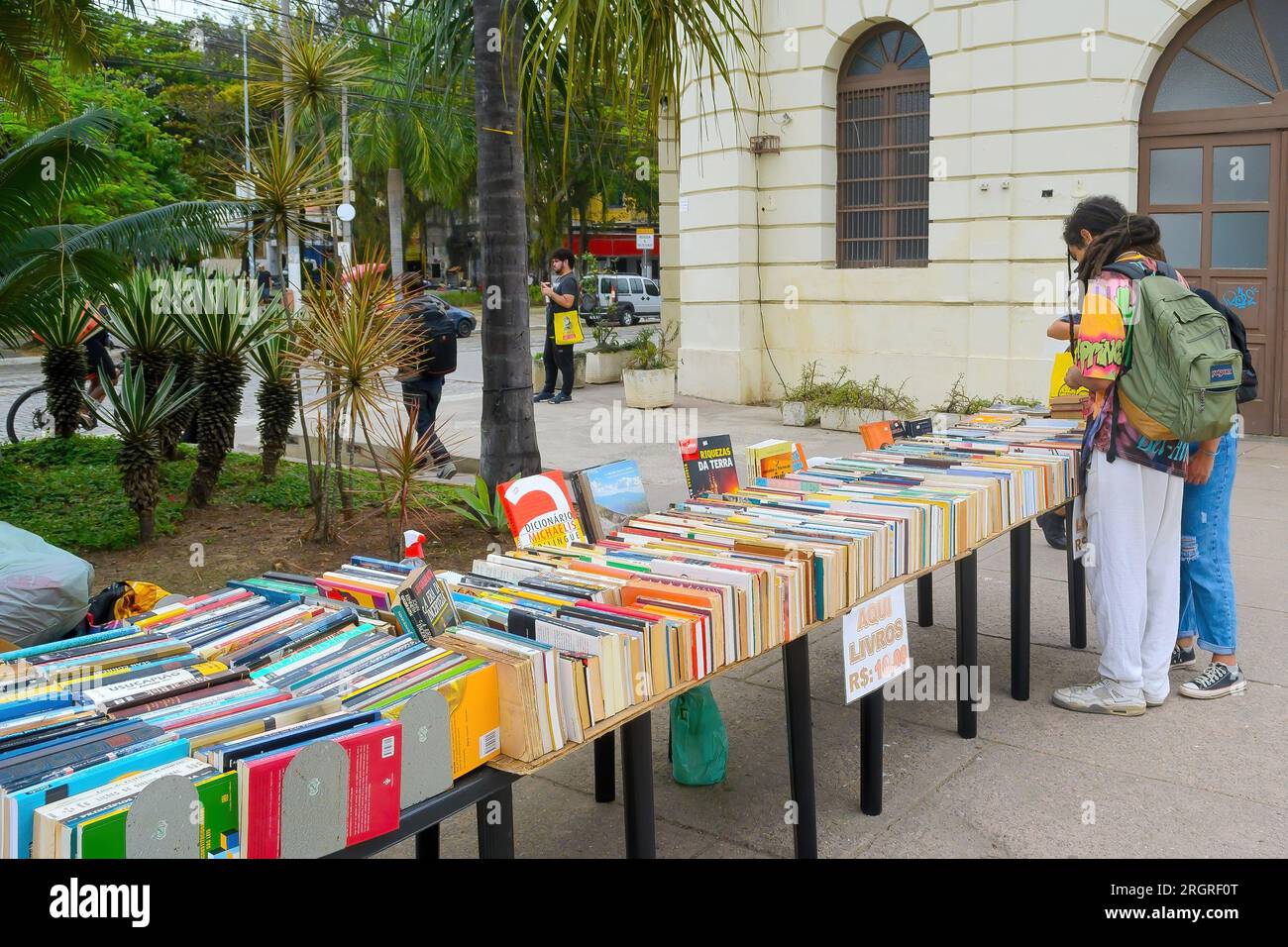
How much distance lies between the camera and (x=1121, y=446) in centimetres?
507

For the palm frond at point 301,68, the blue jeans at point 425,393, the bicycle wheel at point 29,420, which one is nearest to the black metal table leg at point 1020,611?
the palm frond at point 301,68

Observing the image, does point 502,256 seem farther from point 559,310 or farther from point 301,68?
point 559,310

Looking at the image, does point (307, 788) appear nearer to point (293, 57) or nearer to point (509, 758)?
point (509, 758)

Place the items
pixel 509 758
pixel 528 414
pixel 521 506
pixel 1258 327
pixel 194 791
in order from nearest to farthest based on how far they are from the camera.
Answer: pixel 194 791, pixel 509 758, pixel 521 506, pixel 528 414, pixel 1258 327

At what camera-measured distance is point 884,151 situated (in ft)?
47.8

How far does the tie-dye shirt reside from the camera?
16.3 ft

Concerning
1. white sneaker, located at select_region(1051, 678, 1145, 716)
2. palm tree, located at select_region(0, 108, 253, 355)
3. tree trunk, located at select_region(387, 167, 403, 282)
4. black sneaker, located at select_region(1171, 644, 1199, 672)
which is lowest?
white sneaker, located at select_region(1051, 678, 1145, 716)

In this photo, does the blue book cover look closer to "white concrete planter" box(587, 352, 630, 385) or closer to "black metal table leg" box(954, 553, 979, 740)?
"black metal table leg" box(954, 553, 979, 740)

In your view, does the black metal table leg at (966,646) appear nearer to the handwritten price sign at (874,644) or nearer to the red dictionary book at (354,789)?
the handwritten price sign at (874,644)

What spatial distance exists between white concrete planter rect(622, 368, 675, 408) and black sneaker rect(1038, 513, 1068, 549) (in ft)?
26.0

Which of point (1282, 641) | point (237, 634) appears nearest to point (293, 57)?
point (237, 634)

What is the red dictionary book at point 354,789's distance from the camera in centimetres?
233

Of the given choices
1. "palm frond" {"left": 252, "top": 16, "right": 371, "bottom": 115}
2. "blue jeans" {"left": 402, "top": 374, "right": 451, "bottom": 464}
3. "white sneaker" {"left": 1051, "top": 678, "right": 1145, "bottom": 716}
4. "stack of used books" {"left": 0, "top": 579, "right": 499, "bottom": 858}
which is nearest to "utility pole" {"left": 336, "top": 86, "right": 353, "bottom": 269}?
"palm frond" {"left": 252, "top": 16, "right": 371, "bottom": 115}

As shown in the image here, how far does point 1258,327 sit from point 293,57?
9.55 meters
